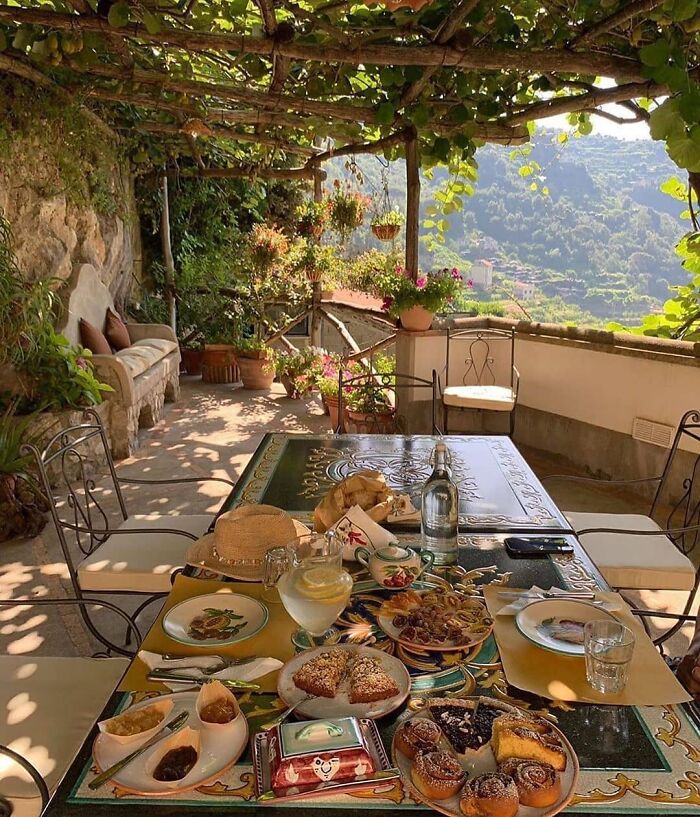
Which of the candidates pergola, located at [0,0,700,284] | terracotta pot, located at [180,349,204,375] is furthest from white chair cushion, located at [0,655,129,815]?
terracotta pot, located at [180,349,204,375]

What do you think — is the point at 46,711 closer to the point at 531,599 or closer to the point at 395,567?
the point at 395,567

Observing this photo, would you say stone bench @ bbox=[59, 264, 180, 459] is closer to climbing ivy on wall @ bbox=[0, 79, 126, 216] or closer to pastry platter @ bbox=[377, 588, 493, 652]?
climbing ivy on wall @ bbox=[0, 79, 126, 216]

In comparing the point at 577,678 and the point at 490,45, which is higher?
the point at 490,45

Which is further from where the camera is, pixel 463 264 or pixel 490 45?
pixel 463 264

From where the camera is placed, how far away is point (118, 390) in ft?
17.5

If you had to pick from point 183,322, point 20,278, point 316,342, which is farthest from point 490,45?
point 183,322

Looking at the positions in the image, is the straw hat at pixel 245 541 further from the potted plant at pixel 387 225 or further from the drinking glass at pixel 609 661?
the potted plant at pixel 387 225

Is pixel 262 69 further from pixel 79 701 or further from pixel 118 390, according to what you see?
pixel 79 701

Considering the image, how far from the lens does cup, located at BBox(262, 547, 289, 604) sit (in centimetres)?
151

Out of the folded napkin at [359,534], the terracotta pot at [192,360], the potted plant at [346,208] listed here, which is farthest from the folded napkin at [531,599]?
the terracotta pot at [192,360]

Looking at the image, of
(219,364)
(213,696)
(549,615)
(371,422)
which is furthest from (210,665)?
(219,364)

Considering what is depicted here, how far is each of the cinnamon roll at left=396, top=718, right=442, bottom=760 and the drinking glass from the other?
34 cm

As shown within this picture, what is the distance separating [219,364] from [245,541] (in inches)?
260

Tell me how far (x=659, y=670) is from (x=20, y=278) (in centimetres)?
445
